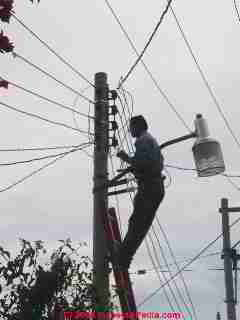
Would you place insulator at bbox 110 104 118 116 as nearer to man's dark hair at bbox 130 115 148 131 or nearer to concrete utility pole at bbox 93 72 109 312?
concrete utility pole at bbox 93 72 109 312

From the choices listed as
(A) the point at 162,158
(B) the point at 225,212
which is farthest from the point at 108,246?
(B) the point at 225,212

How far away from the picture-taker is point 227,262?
1478 cm

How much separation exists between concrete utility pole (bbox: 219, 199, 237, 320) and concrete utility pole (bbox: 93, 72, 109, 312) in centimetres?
757

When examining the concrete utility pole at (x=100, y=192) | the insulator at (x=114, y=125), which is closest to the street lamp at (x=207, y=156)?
the concrete utility pole at (x=100, y=192)

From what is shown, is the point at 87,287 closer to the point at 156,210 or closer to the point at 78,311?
the point at 78,311

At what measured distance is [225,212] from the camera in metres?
15.5

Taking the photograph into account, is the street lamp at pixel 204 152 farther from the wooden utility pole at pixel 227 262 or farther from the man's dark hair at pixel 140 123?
the wooden utility pole at pixel 227 262

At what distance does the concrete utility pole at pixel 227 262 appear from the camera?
1433 centimetres

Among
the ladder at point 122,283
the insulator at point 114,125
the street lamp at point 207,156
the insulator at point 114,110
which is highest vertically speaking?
the insulator at point 114,110

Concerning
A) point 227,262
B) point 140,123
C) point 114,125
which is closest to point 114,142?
point 114,125

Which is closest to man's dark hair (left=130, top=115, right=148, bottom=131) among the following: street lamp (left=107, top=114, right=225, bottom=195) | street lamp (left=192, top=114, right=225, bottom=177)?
street lamp (left=107, top=114, right=225, bottom=195)

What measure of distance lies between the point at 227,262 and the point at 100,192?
26.9 feet

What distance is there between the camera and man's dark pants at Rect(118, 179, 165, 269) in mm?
6469

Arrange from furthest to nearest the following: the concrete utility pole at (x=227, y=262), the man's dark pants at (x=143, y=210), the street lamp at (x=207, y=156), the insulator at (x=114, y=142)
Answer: the concrete utility pole at (x=227, y=262) → the insulator at (x=114, y=142) → the street lamp at (x=207, y=156) → the man's dark pants at (x=143, y=210)
